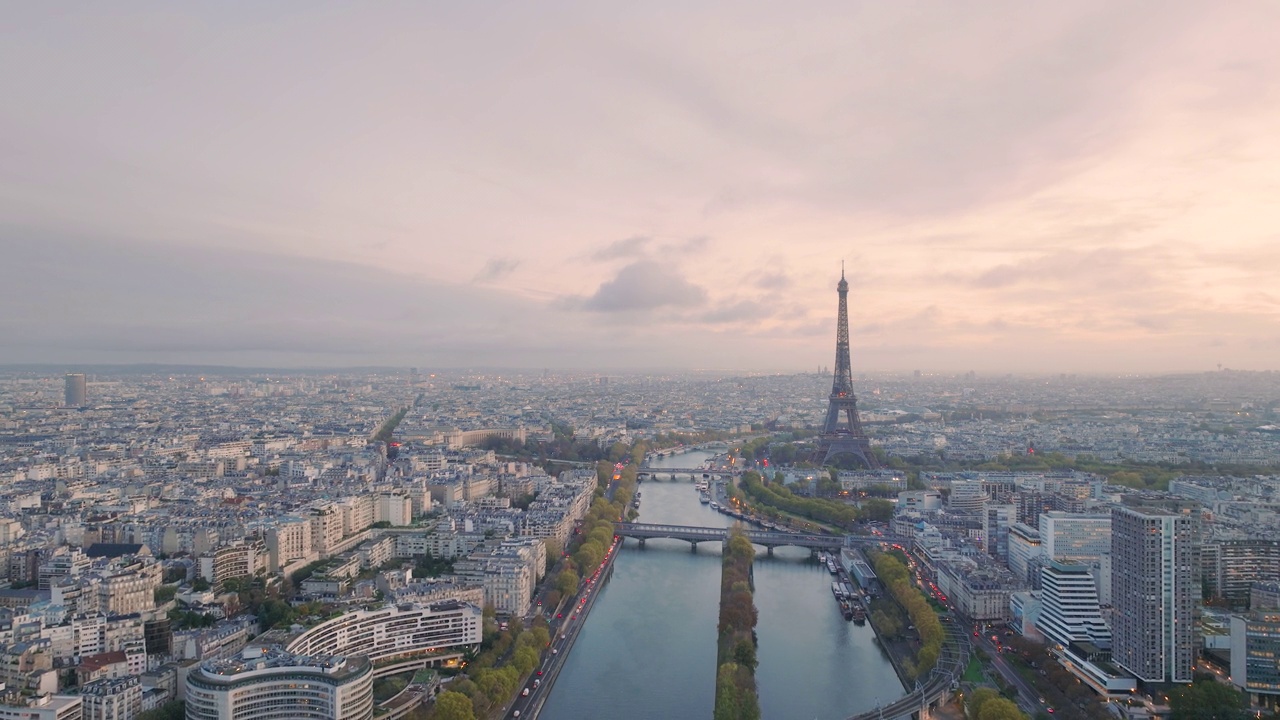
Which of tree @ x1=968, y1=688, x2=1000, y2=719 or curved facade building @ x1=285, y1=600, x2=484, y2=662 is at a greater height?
curved facade building @ x1=285, y1=600, x2=484, y2=662

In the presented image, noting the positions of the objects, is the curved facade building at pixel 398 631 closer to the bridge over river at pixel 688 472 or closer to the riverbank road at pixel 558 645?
the riverbank road at pixel 558 645

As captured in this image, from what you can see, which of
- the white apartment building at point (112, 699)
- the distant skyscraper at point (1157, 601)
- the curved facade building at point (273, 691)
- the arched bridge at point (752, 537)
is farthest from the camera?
the arched bridge at point (752, 537)

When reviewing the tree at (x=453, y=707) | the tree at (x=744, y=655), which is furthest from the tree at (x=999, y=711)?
the tree at (x=453, y=707)

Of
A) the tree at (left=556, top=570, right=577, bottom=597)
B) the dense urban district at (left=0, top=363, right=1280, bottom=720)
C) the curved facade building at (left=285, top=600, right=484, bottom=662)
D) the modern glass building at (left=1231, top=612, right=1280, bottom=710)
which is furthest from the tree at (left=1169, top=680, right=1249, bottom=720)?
the tree at (left=556, top=570, right=577, bottom=597)

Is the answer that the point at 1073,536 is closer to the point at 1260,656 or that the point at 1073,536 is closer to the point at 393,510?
the point at 1260,656

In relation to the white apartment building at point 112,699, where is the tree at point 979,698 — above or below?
below

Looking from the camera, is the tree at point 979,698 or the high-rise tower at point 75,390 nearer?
the tree at point 979,698

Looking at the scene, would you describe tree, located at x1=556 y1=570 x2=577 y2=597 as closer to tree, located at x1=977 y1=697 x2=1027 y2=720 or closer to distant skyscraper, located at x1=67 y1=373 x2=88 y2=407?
tree, located at x1=977 y1=697 x2=1027 y2=720
